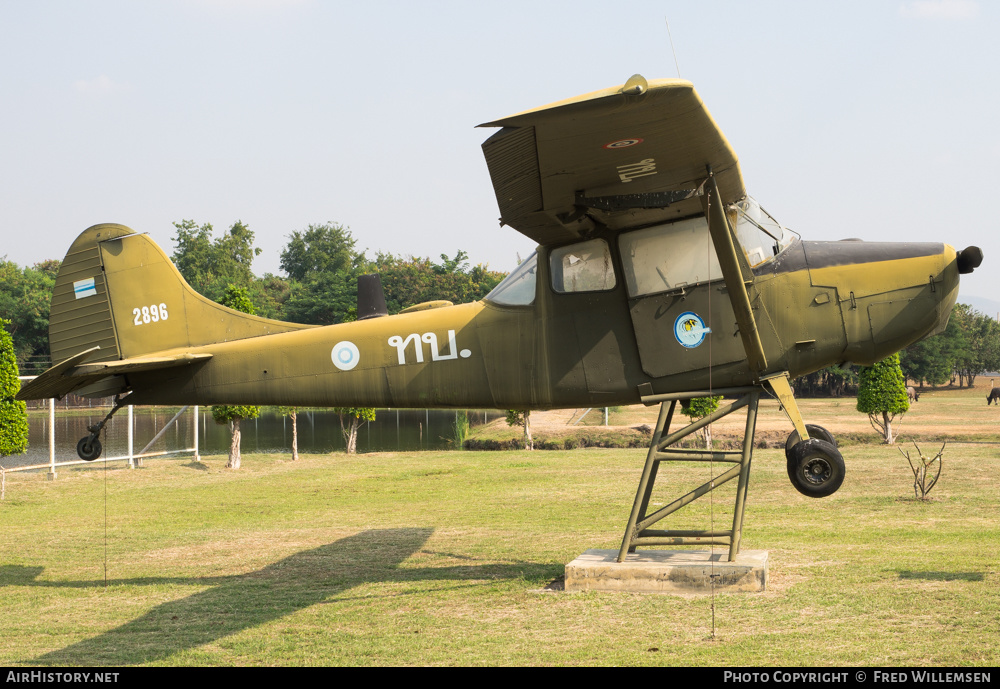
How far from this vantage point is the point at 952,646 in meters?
6.89

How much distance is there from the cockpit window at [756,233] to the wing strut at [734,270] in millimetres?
153

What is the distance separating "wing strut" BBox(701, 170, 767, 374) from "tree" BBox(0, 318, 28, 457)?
653 inches

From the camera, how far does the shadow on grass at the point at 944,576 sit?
931 cm

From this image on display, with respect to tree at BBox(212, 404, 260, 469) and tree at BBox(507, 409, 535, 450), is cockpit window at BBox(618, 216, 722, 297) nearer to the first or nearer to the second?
tree at BBox(212, 404, 260, 469)

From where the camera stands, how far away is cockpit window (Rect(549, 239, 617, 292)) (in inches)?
362

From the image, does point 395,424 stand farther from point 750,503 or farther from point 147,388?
point 147,388

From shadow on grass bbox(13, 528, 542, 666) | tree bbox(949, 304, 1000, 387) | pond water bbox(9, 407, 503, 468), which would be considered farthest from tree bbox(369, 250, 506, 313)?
shadow on grass bbox(13, 528, 542, 666)

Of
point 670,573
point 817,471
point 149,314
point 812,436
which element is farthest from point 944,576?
point 149,314

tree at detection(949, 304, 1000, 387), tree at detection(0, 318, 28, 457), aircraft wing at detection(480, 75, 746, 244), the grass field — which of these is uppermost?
tree at detection(949, 304, 1000, 387)

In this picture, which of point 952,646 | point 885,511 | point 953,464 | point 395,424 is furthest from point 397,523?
point 395,424

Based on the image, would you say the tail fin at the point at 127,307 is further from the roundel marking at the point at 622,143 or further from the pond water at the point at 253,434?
the pond water at the point at 253,434

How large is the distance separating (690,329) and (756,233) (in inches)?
47.1

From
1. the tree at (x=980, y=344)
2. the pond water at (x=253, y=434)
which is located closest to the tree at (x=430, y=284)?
the pond water at (x=253, y=434)

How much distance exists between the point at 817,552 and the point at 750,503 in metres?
4.77
